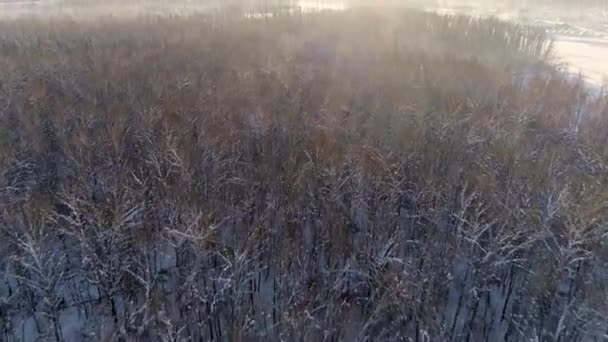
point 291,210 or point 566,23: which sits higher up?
point 566,23

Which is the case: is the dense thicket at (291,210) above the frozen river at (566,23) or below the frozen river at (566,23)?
below

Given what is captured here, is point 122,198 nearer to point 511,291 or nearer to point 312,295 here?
point 312,295

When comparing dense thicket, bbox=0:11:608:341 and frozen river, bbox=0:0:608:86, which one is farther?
frozen river, bbox=0:0:608:86

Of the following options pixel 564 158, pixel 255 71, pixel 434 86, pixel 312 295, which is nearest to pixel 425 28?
pixel 434 86

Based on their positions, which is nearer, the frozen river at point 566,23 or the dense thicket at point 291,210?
the dense thicket at point 291,210

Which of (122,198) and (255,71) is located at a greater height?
(255,71)

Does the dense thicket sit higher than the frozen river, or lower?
lower

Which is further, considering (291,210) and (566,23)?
(566,23)

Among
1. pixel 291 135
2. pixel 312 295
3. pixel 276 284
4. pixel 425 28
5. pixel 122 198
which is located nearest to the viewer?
pixel 312 295
